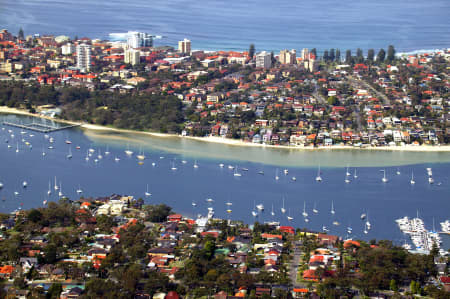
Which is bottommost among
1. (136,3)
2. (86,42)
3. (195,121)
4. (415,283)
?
(415,283)

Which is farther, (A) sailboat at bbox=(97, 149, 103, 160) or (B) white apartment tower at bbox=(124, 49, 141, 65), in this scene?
(B) white apartment tower at bbox=(124, 49, 141, 65)

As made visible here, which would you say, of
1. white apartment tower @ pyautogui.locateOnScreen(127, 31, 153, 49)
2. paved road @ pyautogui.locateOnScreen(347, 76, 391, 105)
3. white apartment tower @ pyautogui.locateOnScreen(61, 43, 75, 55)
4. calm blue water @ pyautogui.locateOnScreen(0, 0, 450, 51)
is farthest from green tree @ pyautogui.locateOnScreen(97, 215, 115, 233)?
calm blue water @ pyautogui.locateOnScreen(0, 0, 450, 51)

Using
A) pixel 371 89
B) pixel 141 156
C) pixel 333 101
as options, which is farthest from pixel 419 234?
pixel 371 89

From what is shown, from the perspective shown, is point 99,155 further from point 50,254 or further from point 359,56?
point 359,56

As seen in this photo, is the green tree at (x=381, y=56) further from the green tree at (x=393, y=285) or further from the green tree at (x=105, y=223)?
the green tree at (x=393, y=285)

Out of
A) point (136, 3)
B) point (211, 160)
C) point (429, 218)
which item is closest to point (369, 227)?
point (429, 218)

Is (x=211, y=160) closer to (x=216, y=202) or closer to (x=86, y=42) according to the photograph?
(x=216, y=202)

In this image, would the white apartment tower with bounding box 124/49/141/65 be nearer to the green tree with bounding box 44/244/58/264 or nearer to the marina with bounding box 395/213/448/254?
the marina with bounding box 395/213/448/254
